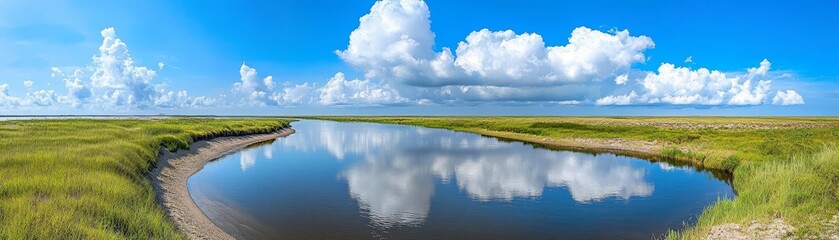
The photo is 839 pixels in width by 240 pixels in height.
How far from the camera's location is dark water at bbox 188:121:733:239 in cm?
1786

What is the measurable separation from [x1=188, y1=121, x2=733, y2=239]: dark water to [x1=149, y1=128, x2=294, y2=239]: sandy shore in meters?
0.79

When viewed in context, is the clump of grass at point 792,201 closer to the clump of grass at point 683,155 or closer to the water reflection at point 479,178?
the water reflection at point 479,178

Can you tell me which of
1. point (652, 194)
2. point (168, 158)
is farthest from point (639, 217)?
point (168, 158)

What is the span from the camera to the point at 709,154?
136 ft

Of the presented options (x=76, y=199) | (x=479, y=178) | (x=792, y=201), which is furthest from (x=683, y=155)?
(x=76, y=199)

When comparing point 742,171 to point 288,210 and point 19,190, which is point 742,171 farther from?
point 19,190

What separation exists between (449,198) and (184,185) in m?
15.7

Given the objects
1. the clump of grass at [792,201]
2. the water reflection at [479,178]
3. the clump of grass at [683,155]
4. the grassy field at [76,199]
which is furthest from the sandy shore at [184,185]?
the clump of grass at [683,155]

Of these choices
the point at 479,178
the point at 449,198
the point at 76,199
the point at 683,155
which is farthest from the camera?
the point at 683,155

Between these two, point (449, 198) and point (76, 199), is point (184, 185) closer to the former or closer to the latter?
point (76, 199)

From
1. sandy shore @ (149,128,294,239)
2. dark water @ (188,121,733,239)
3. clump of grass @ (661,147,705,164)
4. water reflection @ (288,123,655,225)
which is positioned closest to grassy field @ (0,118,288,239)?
sandy shore @ (149,128,294,239)

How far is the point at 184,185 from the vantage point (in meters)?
26.3

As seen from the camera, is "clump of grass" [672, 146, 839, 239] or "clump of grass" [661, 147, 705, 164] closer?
"clump of grass" [672, 146, 839, 239]

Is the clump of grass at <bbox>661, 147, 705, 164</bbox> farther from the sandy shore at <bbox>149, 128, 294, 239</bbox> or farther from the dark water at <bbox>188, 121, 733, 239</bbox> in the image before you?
the sandy shore at <bbox>149, 128, 294, 239</bbox>
